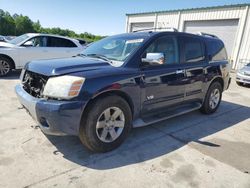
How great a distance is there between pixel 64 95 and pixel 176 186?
1715 millimetres

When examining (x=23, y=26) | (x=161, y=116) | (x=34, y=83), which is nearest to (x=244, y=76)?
(x=161, y=116)

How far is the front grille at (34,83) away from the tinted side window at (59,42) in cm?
570

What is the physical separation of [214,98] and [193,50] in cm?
146

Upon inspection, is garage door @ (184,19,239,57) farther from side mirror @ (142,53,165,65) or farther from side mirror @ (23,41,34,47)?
side mirror @ (142,53,165,65)

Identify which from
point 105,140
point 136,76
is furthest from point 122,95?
point 105,140

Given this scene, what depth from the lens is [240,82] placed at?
1019cm

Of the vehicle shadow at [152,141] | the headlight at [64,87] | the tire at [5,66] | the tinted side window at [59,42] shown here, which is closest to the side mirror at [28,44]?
the tinted side window at [59,42]

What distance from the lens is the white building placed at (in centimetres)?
1444

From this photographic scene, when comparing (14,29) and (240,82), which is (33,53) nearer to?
(240,82)

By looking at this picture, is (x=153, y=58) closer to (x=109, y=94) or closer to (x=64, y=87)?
(x=109, y=94)

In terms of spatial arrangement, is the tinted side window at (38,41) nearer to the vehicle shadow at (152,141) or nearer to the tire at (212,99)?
the vehicle shadow at (152,141)

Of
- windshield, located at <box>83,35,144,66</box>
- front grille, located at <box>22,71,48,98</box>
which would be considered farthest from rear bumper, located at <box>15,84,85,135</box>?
windshield, located at <box>83,35,144,66</box>

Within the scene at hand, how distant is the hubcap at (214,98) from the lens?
5320mm

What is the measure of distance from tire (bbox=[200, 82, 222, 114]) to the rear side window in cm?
60
